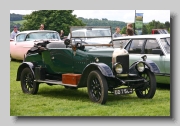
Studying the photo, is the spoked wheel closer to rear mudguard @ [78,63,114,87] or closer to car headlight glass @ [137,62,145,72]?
car headlight glass @ [137,62,145,72]

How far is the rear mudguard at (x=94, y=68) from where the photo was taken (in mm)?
10555

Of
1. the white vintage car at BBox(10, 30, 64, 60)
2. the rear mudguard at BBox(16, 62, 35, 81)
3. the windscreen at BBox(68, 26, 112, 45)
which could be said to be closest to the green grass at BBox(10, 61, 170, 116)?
the rear mudguard at BBox(16, 62, 35, 81)

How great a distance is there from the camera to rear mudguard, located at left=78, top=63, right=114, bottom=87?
1055 centimetres

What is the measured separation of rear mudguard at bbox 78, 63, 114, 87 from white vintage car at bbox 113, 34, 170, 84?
147cm

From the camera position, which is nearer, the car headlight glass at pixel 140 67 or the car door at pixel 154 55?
the car headlight glass at pixel 140 67

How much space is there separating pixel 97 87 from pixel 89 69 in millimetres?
418

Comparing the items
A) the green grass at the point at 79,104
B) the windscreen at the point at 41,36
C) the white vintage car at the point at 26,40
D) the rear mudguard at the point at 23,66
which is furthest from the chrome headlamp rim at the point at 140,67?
the windscreen at the point at 41,36

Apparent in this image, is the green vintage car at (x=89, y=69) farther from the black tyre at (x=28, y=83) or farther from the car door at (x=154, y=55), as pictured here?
the car door at (x=154, y=55)

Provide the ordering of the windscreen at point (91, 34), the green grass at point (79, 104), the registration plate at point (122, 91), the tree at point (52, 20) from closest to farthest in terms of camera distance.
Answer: the green grass at point (79, 104), the tree at point (52, 20), the registration plate at point (122, 91), the windscreen at point (91, 34)

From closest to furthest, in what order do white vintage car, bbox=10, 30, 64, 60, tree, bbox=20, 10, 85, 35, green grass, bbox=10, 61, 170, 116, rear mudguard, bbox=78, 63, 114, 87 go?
1. green grass, bbox=10, 61, 170, 116
2. rear mudguard, bbox=78, 63, 114, 87
3. tree, bbox=20, 10, 85, 35
4. white vintage car, bbox=10, 30, 64, 60

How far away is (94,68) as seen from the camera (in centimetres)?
1093

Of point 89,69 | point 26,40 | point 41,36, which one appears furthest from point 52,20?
point 26,40

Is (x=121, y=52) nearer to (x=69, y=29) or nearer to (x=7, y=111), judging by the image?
(x=69, y=29)

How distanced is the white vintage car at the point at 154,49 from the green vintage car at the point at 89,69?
1.04m
